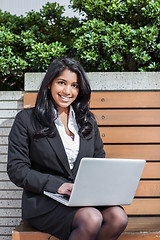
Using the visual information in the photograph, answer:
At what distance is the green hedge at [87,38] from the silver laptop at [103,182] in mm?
1558

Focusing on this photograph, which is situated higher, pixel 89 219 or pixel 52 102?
pixel 52 102

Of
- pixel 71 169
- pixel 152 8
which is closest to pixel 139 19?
pixel 152 8

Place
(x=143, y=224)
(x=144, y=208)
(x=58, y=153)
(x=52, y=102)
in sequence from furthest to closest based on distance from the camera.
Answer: (x=144, y=208) < (x=143, y=224) < (x=52, y=102) < (x=58, y=153)

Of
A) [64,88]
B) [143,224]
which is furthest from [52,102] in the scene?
[143,224]

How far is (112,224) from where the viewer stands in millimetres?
2104

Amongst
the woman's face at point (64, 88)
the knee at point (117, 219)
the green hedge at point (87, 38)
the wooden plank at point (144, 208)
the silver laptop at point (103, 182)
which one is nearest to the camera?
the silver laptop at point (103, 182)

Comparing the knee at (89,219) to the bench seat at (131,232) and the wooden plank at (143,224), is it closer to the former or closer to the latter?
the bench seat at (131,232)

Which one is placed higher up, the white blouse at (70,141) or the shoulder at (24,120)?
the shoulder at (24,120)

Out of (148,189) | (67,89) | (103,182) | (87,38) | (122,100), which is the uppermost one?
(87,38)

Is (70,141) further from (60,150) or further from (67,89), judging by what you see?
(67,89)

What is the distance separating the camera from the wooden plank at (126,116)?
10.2 feet

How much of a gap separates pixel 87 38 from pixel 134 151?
1.20 meters

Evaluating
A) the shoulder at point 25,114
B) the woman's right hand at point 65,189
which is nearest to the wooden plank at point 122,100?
the shoulder at point 25,114

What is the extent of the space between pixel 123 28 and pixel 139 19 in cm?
41
